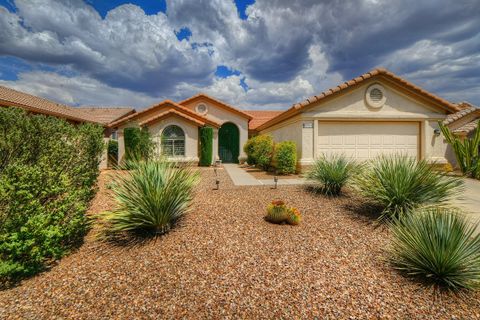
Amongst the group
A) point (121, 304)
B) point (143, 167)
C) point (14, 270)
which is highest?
point (143, 167)

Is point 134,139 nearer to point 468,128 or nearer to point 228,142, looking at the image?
point 228,142

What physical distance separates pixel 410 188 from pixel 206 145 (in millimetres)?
12587

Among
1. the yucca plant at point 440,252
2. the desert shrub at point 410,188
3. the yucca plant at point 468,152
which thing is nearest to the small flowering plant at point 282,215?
the yucca plant at point 440,252

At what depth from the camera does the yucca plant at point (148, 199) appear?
4242 millimetres

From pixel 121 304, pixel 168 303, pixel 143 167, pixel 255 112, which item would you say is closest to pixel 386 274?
pixel 168 303

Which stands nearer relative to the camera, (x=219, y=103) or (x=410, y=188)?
(x=410, y=188)

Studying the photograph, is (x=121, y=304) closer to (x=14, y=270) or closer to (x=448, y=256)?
(x=14, y=270)

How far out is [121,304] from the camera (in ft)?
9.04

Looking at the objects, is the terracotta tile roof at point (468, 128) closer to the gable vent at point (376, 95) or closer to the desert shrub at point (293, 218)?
the gable vent at point (376, 95)

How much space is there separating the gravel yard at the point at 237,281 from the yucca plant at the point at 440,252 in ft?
0.73

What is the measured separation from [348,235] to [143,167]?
461 cm

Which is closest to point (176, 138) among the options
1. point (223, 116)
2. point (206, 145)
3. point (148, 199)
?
point (206, 145)

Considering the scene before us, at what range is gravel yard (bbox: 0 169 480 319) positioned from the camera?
2.65 metres

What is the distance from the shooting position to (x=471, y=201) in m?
6.83
